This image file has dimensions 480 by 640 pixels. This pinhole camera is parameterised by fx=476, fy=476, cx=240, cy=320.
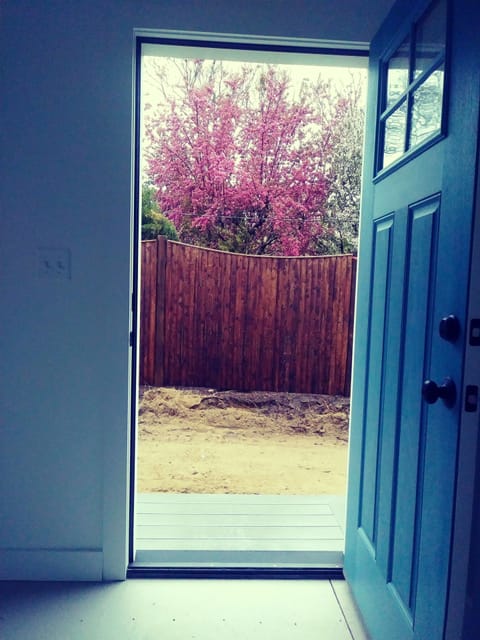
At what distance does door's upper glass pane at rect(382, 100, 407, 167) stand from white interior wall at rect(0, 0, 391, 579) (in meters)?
0.40

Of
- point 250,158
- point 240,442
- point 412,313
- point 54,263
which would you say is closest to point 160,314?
point 240,442

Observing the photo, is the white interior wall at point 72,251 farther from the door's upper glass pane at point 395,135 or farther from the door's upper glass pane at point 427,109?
the door's upper glass pane at point 427,109

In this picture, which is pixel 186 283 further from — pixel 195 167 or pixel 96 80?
pixel 96 80

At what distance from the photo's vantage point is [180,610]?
167 cm

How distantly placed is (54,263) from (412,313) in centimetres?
123

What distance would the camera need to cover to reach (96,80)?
65.4 inches

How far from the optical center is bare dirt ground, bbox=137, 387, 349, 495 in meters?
3.38

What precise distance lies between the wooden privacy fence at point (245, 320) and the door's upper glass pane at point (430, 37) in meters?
3.51

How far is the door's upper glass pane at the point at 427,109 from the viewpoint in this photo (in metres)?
1.21

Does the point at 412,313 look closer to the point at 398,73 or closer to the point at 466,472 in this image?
the point at 466,472

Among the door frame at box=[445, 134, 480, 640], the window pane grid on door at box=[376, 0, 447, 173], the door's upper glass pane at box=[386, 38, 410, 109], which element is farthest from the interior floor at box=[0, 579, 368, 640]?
the door's upper glass pane at box=[386, 38, 410, 109]

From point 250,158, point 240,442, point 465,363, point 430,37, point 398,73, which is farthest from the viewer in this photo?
point 250,158

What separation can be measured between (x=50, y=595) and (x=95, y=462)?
1.58 feet

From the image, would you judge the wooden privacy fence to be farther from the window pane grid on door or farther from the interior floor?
the window pane grid on door
